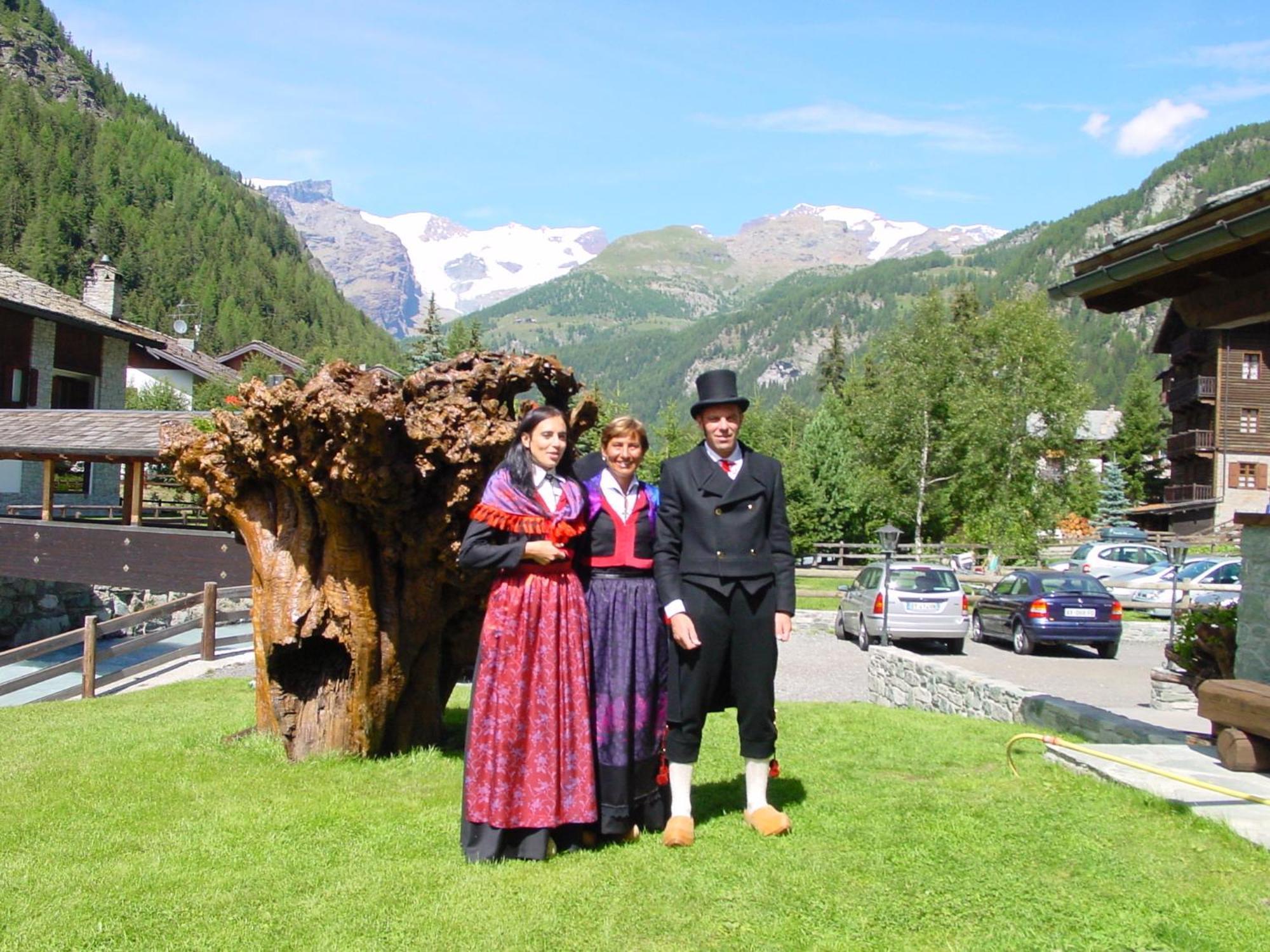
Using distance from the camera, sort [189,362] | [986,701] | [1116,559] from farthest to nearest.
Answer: [189,362]
[1116,559]
[986,701]

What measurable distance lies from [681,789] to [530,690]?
88 centimetres

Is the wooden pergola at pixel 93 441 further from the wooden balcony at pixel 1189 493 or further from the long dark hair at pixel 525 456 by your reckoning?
the wooden balcony at pixel 1189 493

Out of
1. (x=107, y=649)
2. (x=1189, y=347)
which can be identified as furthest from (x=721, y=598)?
(x=1189, y=347)

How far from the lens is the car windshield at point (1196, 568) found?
27.9 metres

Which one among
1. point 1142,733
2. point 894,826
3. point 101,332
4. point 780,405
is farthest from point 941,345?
point 780,405

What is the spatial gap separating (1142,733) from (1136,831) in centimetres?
261

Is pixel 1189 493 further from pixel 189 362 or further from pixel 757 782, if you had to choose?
pixel 757 782

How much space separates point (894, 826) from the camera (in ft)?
15.9

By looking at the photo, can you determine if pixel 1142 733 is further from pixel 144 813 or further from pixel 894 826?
pixel 144 813

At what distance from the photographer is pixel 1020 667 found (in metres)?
17.9

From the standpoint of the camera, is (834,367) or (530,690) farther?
(834,367)

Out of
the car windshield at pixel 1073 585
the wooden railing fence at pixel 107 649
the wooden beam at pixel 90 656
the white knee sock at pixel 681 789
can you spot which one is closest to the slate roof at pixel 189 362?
the wooden railing fence at pixel 107 649

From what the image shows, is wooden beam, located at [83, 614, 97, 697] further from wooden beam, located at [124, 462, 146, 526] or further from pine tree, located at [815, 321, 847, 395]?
pine tree, located at [815, 321, 847, 395]

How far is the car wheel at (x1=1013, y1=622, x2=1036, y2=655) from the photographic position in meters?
19.8
